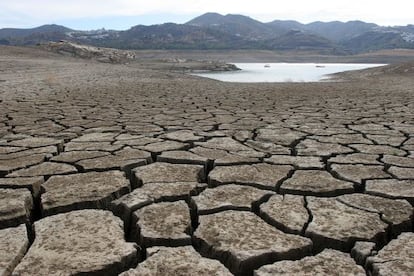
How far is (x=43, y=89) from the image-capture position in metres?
8.06

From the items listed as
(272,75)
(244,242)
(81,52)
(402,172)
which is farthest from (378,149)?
(81,52)

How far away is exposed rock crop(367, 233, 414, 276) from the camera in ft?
4.71

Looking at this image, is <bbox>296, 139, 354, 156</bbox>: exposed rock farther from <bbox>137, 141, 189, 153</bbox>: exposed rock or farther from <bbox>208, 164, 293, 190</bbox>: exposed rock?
<bbox>137, 141, 189, 153</bbox>: exposed rock

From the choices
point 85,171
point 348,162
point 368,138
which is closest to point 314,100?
point 368,138

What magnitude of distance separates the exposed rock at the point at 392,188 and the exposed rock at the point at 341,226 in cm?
28

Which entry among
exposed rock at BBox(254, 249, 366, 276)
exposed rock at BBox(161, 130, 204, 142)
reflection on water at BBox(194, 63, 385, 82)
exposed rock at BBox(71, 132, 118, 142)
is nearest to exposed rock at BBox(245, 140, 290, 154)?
exposed rock at BBox(161, 130, 204, 142)

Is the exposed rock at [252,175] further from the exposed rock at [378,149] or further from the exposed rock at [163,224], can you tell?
the exposed rock at [378,149]

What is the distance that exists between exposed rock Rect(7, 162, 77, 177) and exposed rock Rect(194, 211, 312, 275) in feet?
3.35

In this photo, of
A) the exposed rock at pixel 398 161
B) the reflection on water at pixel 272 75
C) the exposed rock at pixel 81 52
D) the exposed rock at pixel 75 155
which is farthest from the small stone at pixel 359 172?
the exposed rock at pixel 81 52

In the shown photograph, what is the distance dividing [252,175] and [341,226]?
75 cm

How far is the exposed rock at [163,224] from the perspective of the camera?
166 centimetres

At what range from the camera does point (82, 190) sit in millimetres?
2191

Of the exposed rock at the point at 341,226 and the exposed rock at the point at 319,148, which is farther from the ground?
the exposed rock at the point at 341,226

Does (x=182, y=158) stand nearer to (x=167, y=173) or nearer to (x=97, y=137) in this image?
(x=167, y=173)
